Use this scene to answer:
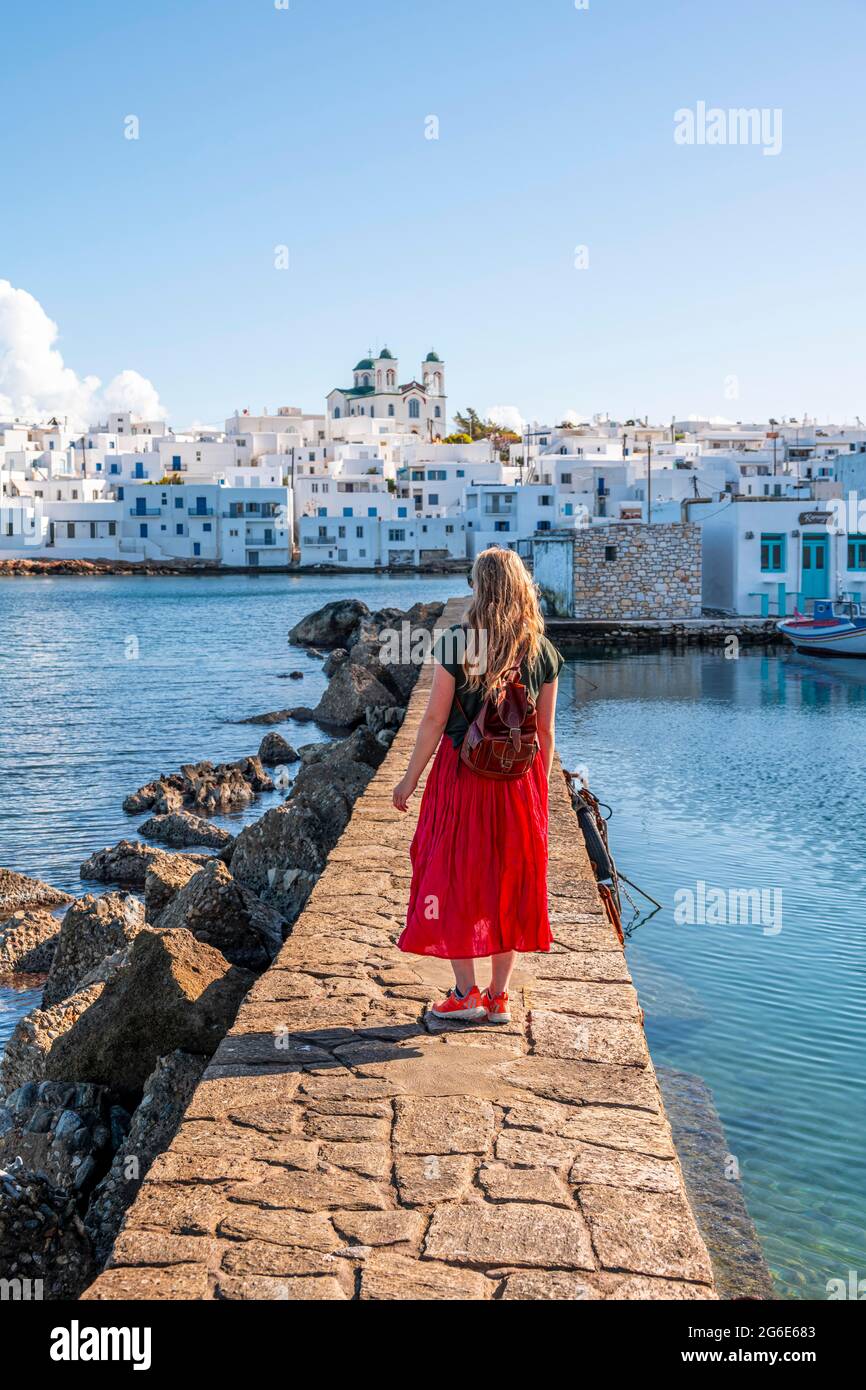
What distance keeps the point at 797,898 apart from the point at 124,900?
5508 mm

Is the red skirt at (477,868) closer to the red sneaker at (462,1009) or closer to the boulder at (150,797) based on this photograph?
the red sneaker at (462,1009)

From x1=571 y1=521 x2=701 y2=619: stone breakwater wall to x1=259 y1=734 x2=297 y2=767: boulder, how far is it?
1659 centimetres

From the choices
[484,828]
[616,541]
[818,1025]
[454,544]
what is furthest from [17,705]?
[454,544]

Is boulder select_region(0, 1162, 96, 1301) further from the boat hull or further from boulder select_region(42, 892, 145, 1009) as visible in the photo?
the boat hull

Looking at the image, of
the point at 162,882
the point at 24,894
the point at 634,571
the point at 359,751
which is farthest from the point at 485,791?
the point at 634,571

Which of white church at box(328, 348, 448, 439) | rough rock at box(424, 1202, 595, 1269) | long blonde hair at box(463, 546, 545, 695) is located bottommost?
rough rock at box(424, 1202, 595, 1269)

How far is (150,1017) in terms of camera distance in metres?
5.38

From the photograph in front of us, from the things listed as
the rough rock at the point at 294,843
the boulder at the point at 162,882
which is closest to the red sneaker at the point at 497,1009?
the rough rock at the point at 294,843

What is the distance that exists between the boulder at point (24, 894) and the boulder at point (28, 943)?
105 centimetres

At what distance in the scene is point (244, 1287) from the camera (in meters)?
3.11

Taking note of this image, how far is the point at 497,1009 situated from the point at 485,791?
2.77 feet

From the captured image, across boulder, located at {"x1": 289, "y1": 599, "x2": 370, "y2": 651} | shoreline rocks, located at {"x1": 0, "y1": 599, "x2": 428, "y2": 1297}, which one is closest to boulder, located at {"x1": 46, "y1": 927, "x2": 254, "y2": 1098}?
shoreline rocks, located at {"x1": 0, "y1": 599, "x2": 428, "y2": 1297}

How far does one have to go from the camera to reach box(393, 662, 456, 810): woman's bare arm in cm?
452
